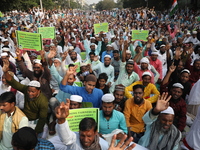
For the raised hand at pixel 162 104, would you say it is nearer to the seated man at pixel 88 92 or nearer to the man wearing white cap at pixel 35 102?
the seated man at pixel 88 92

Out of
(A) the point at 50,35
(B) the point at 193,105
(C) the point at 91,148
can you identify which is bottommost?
(B) the point at 193,105

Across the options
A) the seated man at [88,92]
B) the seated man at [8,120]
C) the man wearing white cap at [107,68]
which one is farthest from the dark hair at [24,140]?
the man wearing white cap at [107,68]

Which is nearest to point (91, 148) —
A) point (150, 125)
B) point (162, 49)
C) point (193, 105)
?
point (150, 125)

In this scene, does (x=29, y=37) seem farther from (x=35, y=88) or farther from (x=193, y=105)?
(x=193, y=105)

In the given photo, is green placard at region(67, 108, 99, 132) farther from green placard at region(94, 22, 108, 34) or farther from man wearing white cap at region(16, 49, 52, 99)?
green placard at region(94, 22, 108, 34)

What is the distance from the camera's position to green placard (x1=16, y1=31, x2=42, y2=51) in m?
4.20

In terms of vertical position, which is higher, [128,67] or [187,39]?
[187,39]

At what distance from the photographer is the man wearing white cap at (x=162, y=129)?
90.0 inches

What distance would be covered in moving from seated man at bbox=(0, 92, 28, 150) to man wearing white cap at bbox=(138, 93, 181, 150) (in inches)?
66.1

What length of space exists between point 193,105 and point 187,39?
5907 mm

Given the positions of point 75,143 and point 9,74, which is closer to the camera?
point 75,143

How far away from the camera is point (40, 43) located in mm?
4211

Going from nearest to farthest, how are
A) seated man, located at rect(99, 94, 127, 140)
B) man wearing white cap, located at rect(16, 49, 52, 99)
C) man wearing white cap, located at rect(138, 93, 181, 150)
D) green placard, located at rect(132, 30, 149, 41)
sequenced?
man wearing white cap, located at rect(138, 93, 181, 150) → seated man, located at rect(99, 94, 127, 140) → man wearing white cap, located at rect(16, 49, 52, 99) → green placard, located at rect(132, 30, 149, 41)

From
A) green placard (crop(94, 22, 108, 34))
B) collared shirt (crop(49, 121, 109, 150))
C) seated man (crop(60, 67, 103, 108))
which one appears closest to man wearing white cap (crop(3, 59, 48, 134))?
seated man (crop(60, 67, 103, 108))
